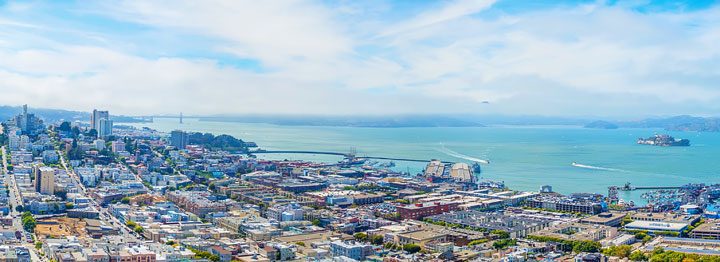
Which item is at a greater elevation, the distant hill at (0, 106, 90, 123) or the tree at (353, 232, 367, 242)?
the distant hill at (0, 106, 90, 123)

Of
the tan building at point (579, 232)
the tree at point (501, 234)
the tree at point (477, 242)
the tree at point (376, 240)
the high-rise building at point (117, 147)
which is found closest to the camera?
the tree at point (477, 242)

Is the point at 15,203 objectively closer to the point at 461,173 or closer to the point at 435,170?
the point at 461,173

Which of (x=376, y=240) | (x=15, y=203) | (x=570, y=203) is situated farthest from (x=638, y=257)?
(x=15, y=203)

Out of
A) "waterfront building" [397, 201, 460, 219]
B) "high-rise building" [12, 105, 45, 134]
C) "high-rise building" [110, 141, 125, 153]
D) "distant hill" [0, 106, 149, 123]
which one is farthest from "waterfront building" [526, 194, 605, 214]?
"distant hill" [0, 106, 149, 123]

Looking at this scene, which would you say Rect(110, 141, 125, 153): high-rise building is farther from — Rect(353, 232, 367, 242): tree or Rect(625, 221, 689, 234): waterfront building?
Rect(625, 221, 689, 234): waterfront building

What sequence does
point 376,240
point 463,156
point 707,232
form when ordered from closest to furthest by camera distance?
point 376,240 < point 707,232 < point 463,156

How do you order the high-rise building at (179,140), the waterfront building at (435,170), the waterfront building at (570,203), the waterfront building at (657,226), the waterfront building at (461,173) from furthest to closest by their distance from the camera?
1. the high-rise building at (179,140)
2. the waterfront building at (435,170)
3. the waterfront building at (461,173)
4. the waterfront building at (570,203)
5. the waterfront building at (657,226)

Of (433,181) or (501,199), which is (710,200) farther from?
(433,181)

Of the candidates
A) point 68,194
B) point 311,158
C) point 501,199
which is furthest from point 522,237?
point 311,158

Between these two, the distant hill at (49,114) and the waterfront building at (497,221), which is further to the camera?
the distant hill at (49,114)

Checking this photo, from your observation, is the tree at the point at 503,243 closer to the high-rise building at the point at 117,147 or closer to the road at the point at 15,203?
the road at the point at 15,203

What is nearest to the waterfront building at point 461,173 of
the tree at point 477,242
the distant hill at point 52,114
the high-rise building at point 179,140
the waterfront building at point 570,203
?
the waterfront building at point 570,203

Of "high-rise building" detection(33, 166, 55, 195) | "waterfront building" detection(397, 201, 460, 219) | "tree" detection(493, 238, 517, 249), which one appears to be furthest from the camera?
"high-rise building" detection(33, 166, 55, 195)
